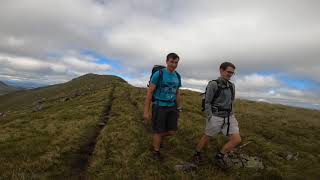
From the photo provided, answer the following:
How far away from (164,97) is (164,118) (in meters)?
0.82

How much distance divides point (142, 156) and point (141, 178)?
2303mm

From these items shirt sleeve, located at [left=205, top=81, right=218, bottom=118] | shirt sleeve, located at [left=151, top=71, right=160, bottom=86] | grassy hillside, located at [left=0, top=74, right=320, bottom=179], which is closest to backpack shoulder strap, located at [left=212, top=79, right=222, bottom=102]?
shirt sleeve, located at [left=205, top=81, right=218, bottom=118]

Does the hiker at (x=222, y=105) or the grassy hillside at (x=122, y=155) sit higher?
the hiker at (x=222, y=105)

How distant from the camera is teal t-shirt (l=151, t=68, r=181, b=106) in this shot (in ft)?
39.7

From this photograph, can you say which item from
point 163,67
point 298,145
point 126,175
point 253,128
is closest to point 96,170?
point 126,175

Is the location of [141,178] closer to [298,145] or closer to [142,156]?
[142,156]

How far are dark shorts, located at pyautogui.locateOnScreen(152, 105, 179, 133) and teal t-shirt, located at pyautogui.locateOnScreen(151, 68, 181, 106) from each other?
0.23m

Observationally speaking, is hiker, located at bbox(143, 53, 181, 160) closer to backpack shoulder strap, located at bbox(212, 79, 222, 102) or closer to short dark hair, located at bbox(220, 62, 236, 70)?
backpack shoulder strap, located at bbox(212, 79, 222, 102)

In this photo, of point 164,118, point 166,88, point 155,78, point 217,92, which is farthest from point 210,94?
point 155,78

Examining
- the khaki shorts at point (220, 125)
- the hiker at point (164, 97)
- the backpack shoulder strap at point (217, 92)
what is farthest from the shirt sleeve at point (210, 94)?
the hiker at point (164, 97)

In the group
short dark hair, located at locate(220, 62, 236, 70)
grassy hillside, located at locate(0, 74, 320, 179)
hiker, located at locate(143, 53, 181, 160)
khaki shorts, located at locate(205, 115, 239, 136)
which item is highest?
short dark hair, located at locate(220, 62, 236, 70)

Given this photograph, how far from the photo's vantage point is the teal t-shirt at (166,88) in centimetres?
1209

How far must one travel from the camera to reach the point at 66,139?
685 inches

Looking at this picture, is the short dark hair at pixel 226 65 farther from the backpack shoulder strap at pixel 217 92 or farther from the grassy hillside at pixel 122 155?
the grassy hillside at pixel 122 155
